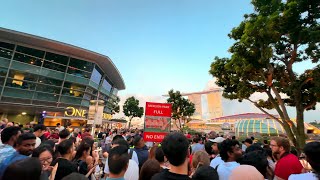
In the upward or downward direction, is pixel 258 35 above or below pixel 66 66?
below

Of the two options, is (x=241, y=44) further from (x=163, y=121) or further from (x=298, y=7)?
(x=163, y=121)

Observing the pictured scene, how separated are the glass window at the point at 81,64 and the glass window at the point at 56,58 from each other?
2.97 feet

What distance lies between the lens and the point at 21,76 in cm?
2828

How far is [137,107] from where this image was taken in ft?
176

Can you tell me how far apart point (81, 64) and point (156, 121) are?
2991cm

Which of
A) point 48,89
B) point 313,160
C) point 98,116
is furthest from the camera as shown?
point 48,89

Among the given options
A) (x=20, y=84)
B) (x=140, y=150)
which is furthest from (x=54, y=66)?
(x=140, y=150)

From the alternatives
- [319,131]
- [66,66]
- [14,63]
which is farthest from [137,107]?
[319,131]

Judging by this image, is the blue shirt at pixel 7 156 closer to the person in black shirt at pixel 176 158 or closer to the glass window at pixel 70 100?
the person in black shirt at pixel 176 158

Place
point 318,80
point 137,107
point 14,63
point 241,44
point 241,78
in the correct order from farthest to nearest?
1. point 137,107
2. point 14,63
3. point 241,78
4. point 241,44
5. point 318,80

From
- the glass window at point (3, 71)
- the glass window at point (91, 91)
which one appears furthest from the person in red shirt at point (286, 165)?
the glass window at point (91, 91)

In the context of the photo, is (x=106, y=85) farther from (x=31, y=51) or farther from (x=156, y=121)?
(x=156, y=121)

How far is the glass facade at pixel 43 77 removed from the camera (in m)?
27.1

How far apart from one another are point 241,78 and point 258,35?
3.08 metres
